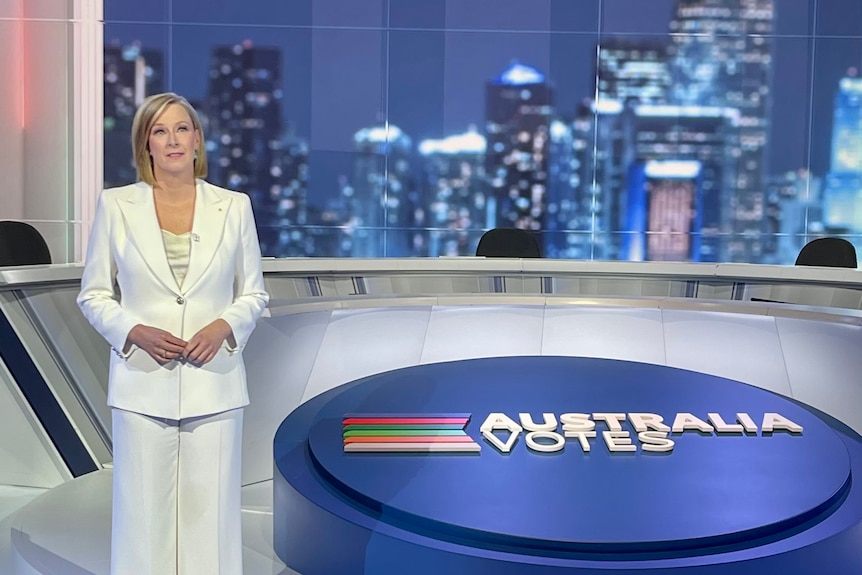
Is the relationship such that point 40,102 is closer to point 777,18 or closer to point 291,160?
point 291,160

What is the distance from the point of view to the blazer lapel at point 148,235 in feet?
5.67

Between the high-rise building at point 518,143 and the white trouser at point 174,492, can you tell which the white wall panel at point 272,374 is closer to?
the white trouser at point 174,492

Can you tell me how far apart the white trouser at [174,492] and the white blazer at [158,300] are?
5cm

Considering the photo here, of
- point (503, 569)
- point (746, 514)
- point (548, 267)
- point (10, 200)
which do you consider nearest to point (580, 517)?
point (503, 569)

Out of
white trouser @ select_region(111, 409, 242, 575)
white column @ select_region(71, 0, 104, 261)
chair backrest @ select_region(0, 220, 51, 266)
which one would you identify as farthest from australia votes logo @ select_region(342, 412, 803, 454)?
white column @ select_region(71, 0, 104, 261)

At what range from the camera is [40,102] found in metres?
8.09

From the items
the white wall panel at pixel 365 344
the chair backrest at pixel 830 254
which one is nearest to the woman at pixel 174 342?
the white wall panel at pixel 365 344

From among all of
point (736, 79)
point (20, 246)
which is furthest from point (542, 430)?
point (736, 79)

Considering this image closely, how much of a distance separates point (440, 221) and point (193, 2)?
365cm

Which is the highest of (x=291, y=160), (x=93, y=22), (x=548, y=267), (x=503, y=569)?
(x=93, y=22)

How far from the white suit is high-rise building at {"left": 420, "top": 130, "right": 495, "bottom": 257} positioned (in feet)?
25.1

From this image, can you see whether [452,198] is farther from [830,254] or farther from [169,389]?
[169,389]

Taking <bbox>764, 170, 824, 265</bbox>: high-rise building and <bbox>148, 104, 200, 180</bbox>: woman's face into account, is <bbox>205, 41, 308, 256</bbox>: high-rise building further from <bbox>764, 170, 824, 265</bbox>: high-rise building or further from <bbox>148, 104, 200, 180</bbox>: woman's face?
<bbox>148, 104, 200, 180</bbox>: woman's face

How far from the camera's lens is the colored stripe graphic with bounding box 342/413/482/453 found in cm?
A: 237
